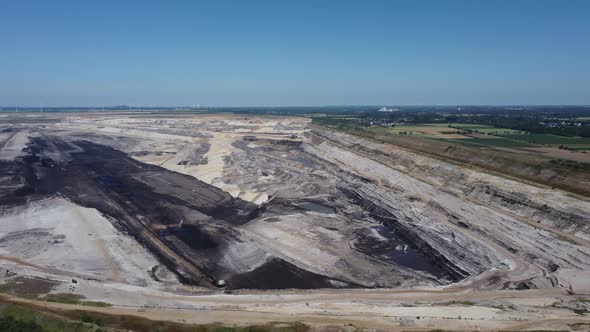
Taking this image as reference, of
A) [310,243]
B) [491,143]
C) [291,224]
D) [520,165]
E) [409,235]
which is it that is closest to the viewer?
[310,243]

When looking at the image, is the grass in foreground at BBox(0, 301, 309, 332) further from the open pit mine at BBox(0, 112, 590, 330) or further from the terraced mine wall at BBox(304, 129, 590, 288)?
the terraced mine wall at BBox(304, 129, 590, 288)

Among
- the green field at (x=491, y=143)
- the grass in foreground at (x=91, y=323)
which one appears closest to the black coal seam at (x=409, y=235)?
the grass in foreground at (x=91, y=323)

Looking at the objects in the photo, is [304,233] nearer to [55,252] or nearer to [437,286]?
[437,286]

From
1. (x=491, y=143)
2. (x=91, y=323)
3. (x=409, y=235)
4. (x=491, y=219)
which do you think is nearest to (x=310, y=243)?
(x=409, y=235)

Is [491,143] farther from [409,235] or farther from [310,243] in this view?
[310,243]

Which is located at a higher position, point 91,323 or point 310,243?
point 91,323

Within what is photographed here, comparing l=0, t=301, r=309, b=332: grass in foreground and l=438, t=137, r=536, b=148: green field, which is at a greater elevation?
l=438, t=137, r=536, b=148: green field

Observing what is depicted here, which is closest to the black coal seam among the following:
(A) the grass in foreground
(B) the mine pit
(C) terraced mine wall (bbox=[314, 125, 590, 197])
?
(B) the mine pit

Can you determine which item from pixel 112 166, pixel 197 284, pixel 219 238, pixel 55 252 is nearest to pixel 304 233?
pixel 219 238
